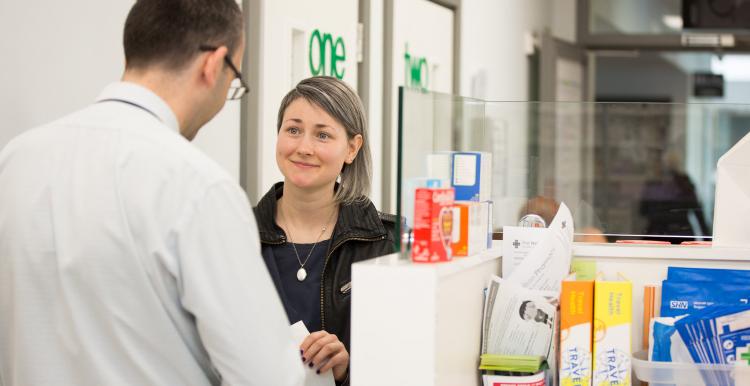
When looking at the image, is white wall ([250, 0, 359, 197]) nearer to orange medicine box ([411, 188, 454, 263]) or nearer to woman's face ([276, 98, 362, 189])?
woman's face ([276, 98, 362, 189])

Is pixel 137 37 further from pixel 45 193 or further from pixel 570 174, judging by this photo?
pixel 570 174

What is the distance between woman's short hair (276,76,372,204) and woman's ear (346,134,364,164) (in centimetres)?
1

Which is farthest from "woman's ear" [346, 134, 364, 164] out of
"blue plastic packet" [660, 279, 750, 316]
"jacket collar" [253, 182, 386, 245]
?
"blue plastic packet" [660, 279, 750, 316]

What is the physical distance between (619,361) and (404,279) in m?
0.57

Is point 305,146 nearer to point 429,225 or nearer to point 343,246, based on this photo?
point 343,246

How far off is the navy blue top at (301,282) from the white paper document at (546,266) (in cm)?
42

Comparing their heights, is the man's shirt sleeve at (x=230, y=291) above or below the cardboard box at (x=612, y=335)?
above

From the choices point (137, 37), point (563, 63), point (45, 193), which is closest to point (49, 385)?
point (45, 193)

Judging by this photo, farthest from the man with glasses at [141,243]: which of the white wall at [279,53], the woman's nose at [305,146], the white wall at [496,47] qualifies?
the white wall at [496,47]

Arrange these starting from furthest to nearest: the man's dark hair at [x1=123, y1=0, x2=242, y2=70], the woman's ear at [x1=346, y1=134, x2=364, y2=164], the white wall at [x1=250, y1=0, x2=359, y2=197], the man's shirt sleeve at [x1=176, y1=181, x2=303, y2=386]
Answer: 1. the white wall at [x1=250, y1=0, x2=359, y2=197]
2. the woman's ear at [x1=346, y1=134, x2=364, y2=164]
3. the man's dark hair at [x1=123, y1=0, x2=242, y2=70]
4. the man's shirt sleeve at [x1=176, y1=181, x2=303, y2=386]

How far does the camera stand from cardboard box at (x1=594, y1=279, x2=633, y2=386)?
194 cm

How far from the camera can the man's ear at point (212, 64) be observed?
61.0 inches

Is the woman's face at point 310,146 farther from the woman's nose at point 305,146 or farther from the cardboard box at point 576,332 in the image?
the cardboard box at point 576,332

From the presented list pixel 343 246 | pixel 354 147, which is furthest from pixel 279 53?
pixel 343 246
